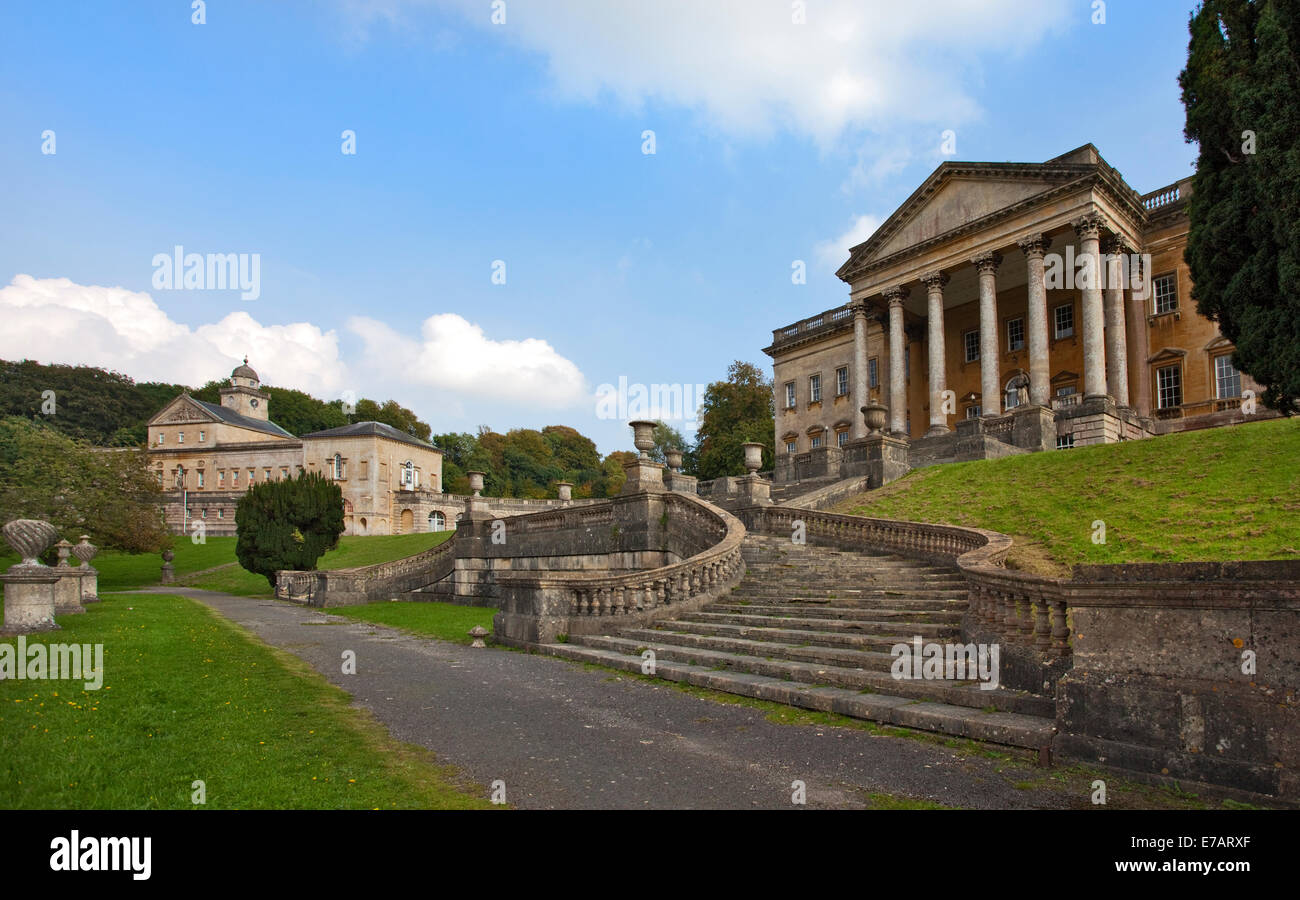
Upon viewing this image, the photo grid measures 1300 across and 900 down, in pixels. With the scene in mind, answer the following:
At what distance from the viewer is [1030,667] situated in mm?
6969

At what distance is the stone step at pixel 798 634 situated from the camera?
9.43 metres

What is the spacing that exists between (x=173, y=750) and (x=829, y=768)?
199 inches

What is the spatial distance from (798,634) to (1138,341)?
102 ft

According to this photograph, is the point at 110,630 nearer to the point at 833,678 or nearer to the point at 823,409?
the point at 833,678

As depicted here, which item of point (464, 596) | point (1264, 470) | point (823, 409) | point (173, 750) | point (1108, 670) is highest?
point (823, 409)

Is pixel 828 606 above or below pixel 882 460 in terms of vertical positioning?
below

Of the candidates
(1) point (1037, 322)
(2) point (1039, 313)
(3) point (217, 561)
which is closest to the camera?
(1) point (1037, 322)

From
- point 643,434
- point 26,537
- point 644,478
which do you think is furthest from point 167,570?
point 643,434

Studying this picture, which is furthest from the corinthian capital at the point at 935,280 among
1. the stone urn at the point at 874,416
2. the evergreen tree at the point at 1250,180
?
the evergreen tree at the point at 1250,180

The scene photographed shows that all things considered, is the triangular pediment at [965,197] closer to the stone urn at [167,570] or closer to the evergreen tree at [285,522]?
the evergreen tree at [285,522]

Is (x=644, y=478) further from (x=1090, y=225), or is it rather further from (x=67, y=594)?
(x=1090, y=225)

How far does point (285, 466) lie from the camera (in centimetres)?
7325
